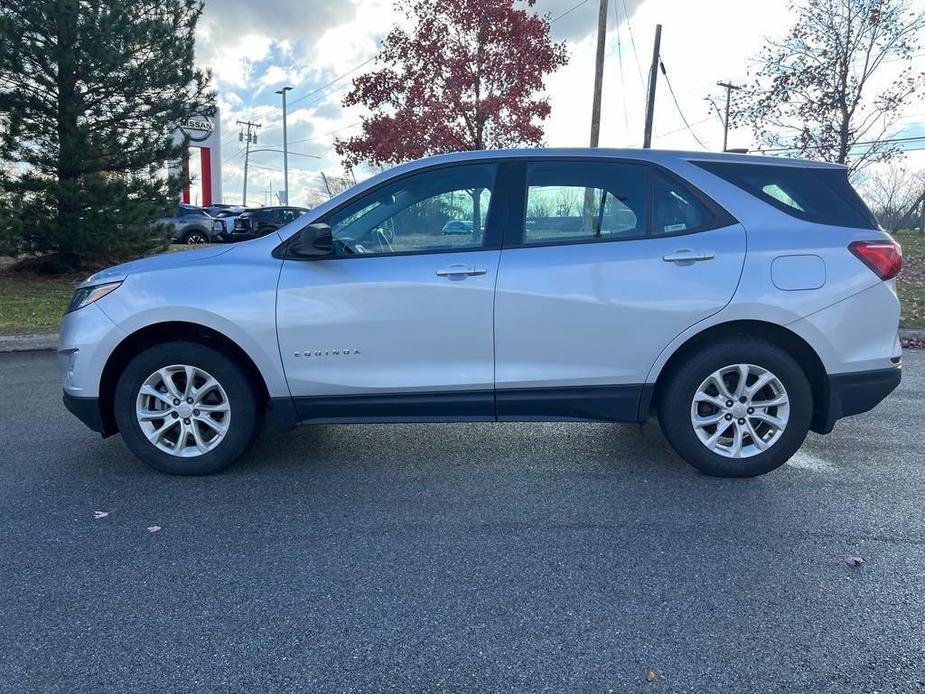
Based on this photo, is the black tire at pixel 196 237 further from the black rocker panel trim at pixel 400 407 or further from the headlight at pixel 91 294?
the black rocker panel trim at pixel 400 407

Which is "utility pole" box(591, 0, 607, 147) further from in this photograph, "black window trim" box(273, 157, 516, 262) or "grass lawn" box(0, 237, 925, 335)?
"black window trim" box(273, 157, 516, 262)

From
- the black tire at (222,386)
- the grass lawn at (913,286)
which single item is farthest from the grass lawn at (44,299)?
the black tire at (222,386)

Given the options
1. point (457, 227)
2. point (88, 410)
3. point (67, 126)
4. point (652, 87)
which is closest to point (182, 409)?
point (88, 410)

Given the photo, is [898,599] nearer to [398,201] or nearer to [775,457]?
[775,457]

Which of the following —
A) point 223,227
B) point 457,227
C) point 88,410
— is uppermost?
point 223,227

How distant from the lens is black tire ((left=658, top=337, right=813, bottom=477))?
4.15 meters

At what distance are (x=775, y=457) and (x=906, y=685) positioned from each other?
189 cm

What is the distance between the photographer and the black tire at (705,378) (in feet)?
13.6

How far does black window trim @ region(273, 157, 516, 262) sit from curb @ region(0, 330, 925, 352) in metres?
6.17

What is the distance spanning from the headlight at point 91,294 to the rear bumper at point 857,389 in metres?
4.15

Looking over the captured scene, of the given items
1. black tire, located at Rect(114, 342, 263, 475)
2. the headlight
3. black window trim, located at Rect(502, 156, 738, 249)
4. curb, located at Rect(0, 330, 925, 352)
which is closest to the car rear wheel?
curb, located at Rect(0, 330, 925, 352)

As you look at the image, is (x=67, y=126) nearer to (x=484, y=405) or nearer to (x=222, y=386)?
(x=222, y=386)

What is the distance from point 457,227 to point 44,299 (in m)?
9.86

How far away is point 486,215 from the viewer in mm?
4289
